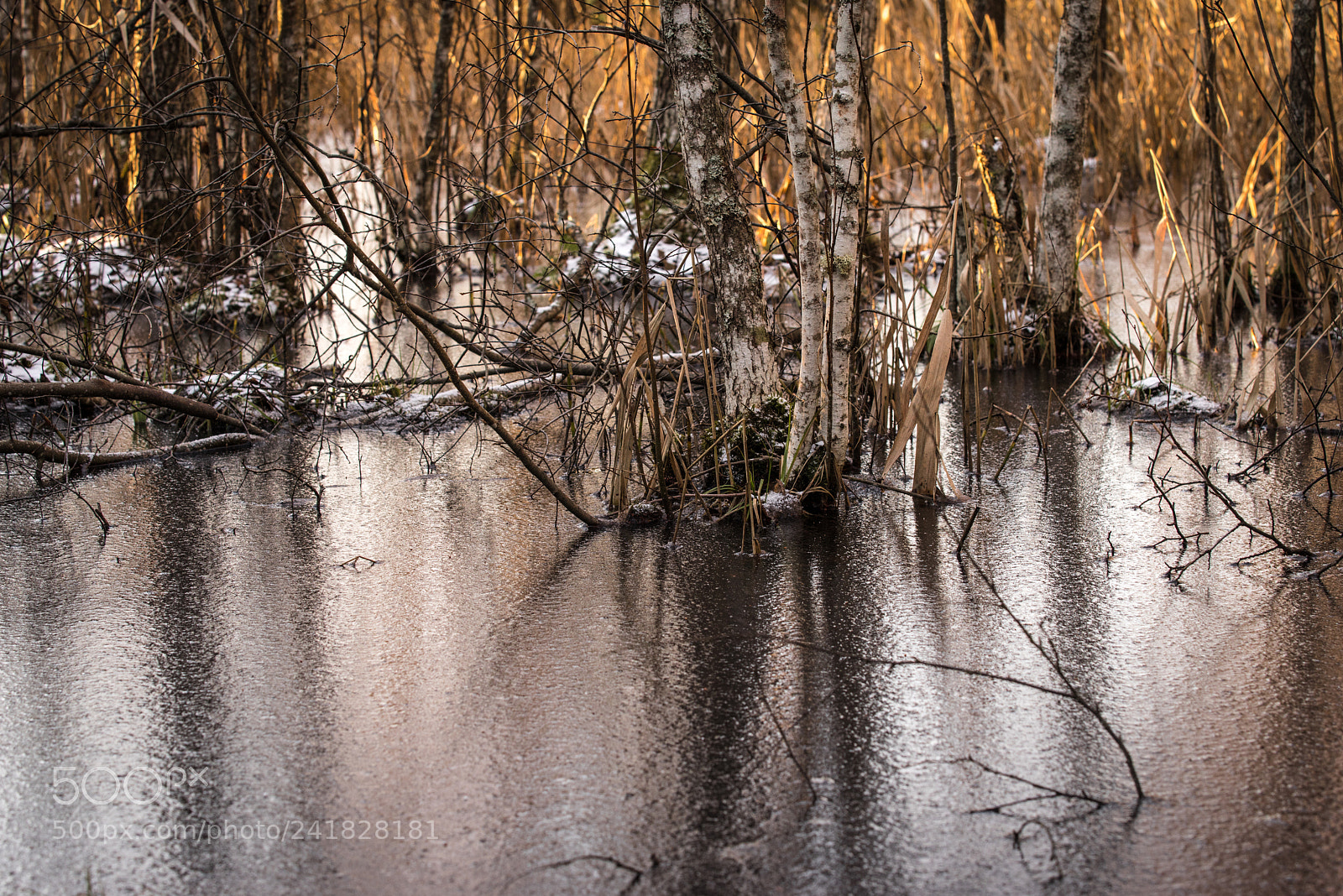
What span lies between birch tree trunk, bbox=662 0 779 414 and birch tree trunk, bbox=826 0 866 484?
315 millimetres

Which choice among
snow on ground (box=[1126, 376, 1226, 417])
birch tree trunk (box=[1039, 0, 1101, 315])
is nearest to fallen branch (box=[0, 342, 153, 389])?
snow on ground (box=[1126, 376, 1226, 417])

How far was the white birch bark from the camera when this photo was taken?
366cm

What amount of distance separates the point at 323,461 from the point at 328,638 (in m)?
2.15

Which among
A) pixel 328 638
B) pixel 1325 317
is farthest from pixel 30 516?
pixel 1325 317

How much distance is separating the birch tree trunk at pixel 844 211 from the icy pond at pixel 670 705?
381mm

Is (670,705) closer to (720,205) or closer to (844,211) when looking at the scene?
(844,211)

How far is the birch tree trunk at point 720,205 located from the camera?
4.00 meters

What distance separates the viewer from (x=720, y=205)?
4.07 metres

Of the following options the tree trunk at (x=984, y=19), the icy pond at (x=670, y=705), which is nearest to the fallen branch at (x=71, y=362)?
the icy pond at (x=670, y=705)

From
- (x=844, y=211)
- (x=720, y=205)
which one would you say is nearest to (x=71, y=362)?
(x=720, y=205)

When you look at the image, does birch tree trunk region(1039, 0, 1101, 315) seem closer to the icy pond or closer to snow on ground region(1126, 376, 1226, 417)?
snow on ground region(1126, 376, 1226, 417)

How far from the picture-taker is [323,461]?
518 cm

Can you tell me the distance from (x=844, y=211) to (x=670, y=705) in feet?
6.31

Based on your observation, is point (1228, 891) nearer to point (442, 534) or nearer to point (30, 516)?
point (442, 534)
